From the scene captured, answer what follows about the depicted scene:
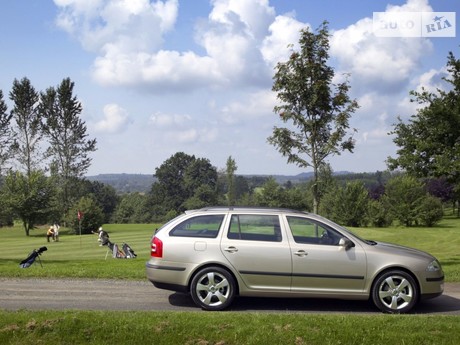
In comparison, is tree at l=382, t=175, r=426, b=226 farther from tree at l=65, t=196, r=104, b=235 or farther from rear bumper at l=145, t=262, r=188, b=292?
rear bumper at l=145, t=262, r=188, b=292

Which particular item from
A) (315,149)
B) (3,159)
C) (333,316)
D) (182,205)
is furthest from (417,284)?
(182,205)

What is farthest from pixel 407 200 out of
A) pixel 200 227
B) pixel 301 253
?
pixel 200 227

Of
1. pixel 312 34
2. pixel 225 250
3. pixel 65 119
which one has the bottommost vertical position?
pixel 225 250

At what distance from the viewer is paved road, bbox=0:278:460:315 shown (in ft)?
26.3

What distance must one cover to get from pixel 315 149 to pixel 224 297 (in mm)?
7568

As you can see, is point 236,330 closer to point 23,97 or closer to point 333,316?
point 333,316

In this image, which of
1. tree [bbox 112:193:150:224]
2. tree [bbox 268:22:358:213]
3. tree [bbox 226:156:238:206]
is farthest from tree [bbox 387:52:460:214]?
tree [bbox 112:193:150:224]

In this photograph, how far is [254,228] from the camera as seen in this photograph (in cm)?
812

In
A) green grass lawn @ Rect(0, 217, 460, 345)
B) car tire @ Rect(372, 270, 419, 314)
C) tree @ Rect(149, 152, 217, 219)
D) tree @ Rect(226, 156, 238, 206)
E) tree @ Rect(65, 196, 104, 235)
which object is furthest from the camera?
tree @ Rect(149, 152, 217, 219)

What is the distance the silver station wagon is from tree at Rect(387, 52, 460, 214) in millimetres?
7877

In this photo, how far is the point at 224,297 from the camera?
7.84 metres

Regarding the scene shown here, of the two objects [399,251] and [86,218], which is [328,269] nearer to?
[399,251]

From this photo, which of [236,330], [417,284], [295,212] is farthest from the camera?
[295,212]

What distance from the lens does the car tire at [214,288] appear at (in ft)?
25.6
